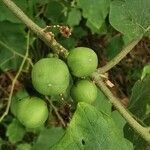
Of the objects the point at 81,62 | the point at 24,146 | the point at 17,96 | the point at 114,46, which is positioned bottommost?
the point at 24,146

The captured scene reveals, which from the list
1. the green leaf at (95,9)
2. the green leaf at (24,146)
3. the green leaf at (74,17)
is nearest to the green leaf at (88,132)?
the green leaf at (95,9)

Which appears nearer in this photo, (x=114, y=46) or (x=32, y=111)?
(x=32, y=111)

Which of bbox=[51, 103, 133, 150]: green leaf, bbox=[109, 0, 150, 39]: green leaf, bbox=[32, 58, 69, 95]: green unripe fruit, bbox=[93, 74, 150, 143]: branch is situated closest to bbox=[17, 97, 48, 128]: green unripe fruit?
bbox=[32, 58, 69, 95]: green unripe fruit

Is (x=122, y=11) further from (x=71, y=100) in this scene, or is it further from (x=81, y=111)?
(x=81, y=111)

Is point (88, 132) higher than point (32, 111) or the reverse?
higher

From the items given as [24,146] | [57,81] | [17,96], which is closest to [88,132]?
[57,81]

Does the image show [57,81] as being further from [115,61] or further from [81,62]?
[115,61]

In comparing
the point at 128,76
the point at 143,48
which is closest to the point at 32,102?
the point at 128,76
